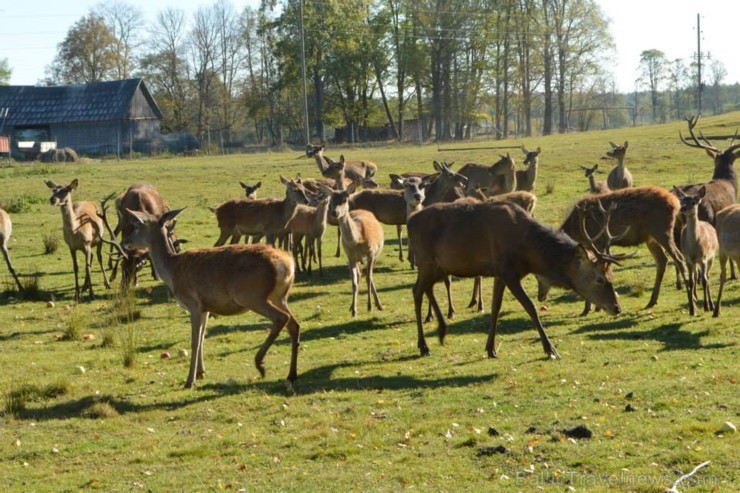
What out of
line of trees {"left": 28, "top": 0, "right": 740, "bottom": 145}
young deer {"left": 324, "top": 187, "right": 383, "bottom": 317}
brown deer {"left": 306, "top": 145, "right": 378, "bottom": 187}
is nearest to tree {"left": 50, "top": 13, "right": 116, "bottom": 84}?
line of trees {"left": 28, "top": 0, "right": 740, "bottom": 145}

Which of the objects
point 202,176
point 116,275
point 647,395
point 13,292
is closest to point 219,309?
point 647,395

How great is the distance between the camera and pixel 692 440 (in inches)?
A: 288

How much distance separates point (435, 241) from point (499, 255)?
0.86 metres

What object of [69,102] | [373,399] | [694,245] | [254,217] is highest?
[69,102]

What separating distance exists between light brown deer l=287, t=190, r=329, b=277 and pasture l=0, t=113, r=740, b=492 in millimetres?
1380

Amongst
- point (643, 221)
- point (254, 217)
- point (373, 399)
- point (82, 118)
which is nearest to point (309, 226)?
point (254, 217)

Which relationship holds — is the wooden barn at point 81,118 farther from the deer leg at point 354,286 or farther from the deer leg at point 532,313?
the deer leg at point 532,313

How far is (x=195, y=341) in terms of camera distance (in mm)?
10102

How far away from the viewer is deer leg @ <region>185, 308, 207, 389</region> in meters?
9.94

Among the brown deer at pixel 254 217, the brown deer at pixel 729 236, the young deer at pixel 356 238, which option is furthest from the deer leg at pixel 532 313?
the brown deer at pixel 254 217

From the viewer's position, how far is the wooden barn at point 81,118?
2354 inches

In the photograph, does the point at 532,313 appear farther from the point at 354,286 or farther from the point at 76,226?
the point at 76,226

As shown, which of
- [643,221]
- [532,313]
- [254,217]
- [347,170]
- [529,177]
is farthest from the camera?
[347,170]

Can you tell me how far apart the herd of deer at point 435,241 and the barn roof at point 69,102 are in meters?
42.5
